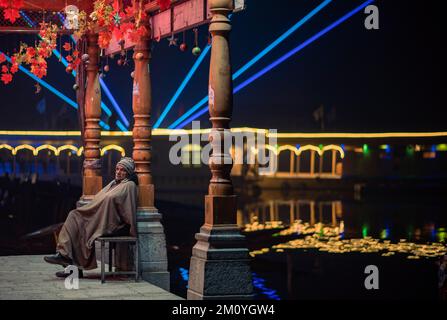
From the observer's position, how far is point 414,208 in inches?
1969

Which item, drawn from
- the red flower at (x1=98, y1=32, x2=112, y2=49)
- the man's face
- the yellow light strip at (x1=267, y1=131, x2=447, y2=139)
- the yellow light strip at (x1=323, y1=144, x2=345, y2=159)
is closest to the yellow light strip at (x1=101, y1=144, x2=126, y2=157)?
the yellow light strip at (x1=267, y1=131, x2=447, y2=139)

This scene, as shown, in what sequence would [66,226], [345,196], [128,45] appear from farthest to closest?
1. [345,196]
2. [128,45]
3. [66,226]

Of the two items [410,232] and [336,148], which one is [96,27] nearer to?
[410,232]

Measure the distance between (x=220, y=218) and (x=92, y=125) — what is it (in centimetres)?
523

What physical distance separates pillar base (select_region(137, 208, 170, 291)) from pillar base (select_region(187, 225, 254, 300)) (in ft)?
7.89

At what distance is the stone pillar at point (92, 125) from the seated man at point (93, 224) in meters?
3.10

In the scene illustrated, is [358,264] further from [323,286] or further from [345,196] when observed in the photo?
[345,196]

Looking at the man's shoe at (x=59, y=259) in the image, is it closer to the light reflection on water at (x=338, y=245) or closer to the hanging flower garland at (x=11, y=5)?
the hanging flower garland at (x=11, y=5)

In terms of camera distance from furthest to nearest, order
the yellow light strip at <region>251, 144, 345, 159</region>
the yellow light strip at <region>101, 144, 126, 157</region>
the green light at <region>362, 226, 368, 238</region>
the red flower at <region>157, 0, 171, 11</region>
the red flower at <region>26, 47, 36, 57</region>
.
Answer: the yellow light strip at <region>251, 144, 345, 159</region>, the yellow light strip at <region>101, 144, 126, 157</region>, the green light at <region>362, 226, 368, 238</region>, the red flower at <region>26, 47, 36, 57</region>, the red flower at <region>157, 0, 171, 11</region>

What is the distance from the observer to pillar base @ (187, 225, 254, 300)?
9.00 m

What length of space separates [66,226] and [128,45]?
318 cm

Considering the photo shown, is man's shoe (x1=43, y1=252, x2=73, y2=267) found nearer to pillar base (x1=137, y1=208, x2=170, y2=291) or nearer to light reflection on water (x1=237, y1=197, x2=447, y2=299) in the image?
pillar base (x1=137, y1=208, x2=170, y2=291)

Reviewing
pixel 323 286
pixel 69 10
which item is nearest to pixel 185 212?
pixel 323 286

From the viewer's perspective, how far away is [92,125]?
45.8 feet
